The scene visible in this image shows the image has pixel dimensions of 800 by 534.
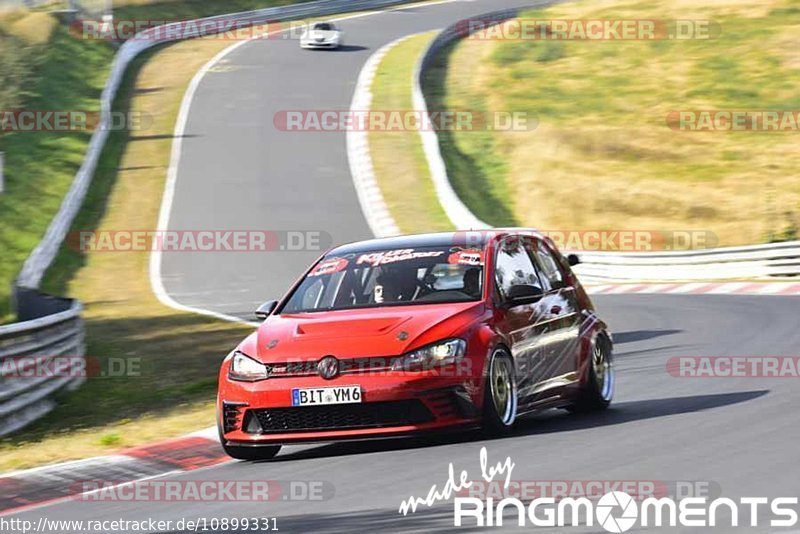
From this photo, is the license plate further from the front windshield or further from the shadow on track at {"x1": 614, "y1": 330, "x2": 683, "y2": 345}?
the shadow on track at {"x1": 614, "y1": 330, "x2": 683, "y2": 345}

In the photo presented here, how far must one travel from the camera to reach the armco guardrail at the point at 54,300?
13.7 metres

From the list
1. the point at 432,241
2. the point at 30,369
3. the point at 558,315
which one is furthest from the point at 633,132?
the point at 432,241

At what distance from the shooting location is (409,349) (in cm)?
935

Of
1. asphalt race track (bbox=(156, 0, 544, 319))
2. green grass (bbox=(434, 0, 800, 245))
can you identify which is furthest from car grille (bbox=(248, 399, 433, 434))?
green grass (bbox=(434, 0, 800, 245))

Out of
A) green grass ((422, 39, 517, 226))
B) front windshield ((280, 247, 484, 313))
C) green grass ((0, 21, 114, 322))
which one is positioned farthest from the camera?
green grass ((422, 39, 517, 226))

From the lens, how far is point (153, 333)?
20781mm

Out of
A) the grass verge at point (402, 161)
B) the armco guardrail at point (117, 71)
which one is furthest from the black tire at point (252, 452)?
the grass verge at point (402, 161)

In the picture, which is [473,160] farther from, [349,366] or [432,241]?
[349,366]

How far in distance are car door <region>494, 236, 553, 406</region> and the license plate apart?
112cm

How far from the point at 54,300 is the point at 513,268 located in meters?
7.82

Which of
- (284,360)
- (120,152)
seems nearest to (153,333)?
→ (284,360)

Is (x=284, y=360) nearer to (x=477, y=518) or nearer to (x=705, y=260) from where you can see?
(x=477, y=518)

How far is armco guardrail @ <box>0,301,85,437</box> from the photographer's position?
1345 cm

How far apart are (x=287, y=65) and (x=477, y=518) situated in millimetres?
45251
